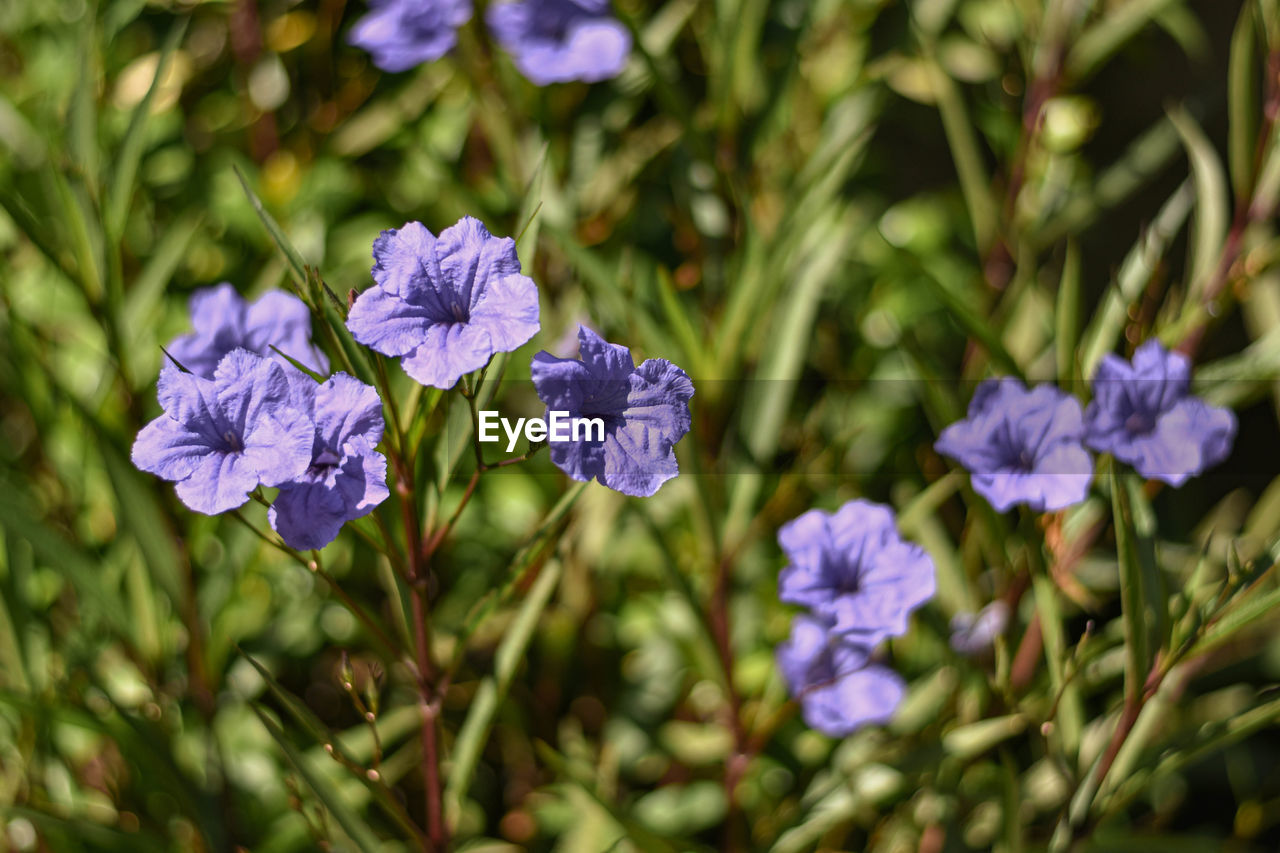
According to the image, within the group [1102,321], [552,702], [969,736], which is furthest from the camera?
[552,702]

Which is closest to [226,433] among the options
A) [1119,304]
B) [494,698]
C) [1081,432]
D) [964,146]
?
[494,698]

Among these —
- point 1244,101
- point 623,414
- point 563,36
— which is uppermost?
point 563,36

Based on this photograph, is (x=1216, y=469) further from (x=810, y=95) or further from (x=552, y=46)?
(x=552, y=46)

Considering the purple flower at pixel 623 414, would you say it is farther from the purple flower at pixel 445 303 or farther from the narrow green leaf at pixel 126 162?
the narrow green leaf at pixel 126 162

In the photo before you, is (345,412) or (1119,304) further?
(1119,304)

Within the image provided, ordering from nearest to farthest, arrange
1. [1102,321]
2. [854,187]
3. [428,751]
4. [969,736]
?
[428,751] → [969,736] → [1102,321] → [854,187]

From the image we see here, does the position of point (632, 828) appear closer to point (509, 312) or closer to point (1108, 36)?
point (509, 312)

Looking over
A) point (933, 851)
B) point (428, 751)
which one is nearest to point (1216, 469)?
point (933, 851)
